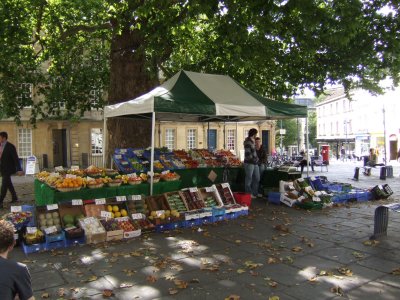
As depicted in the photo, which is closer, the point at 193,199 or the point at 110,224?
the point at 110,224

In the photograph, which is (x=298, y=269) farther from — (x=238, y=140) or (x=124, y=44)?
(x=238, y=140)

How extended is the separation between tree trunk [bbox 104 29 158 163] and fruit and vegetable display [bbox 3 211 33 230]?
16.3ft

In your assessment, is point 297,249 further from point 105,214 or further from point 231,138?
point 231,138

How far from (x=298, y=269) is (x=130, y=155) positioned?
18.0ft

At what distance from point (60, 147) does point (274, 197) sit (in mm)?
24044

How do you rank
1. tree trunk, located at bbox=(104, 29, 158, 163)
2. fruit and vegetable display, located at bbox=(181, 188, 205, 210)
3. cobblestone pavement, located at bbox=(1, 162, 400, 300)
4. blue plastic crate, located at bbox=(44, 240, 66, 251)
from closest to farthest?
1. cobblestone pavement, located at bbox=(1, 162, 400, 300)
2. blue plastic crate, located at bbox=(44, 240, 66, 251)
3. fruit and vegetable display, located at bbox=(181, 188, 205, 210)
4. tree trunk, located at bbox=(104, 29, 158, 163)

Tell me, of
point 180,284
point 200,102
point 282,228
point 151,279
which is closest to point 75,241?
point 151,279

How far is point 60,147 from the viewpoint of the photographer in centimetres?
2958

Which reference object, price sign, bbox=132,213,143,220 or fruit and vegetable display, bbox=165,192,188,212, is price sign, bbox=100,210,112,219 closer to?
price sign, bbox=132,213,143,220

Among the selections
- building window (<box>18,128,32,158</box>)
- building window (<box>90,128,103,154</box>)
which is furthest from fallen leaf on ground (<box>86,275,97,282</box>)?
building window (<box>90,128,103,154</box>)

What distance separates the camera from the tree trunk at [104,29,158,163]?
10.8m

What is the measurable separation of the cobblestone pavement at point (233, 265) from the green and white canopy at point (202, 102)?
2.47 meters

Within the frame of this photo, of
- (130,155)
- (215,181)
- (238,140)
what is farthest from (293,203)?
(238,140)

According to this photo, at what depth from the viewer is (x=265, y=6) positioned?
7.09 m
